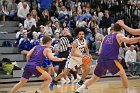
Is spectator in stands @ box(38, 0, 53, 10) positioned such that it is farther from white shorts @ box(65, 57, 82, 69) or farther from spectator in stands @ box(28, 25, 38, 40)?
white shorts @ box(65, 57, 82, 69)

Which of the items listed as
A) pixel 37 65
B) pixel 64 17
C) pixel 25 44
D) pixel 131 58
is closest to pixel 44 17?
pixel 64 17

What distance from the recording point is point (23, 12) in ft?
60.0

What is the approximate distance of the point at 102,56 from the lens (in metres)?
9.39

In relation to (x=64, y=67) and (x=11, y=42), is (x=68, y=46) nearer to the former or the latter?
(x=64, y=67)

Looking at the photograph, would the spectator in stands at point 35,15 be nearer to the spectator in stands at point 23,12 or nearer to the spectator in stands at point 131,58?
the spectator in stands at point 23,12

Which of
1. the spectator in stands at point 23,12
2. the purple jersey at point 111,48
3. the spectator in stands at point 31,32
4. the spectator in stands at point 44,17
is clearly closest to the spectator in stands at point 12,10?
the spectator in stands at point 23,12

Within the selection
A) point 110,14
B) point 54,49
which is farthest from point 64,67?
point 110,14

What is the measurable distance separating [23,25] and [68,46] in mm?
4983

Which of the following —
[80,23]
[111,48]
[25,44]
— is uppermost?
[80,23]

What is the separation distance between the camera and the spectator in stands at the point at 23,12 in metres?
18.1

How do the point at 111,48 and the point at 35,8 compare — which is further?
the point at 35,8

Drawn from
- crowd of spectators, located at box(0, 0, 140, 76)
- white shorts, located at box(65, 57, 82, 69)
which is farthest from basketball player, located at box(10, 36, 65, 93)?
Result: crowd of spectators, located at box(0, 0, 140, 76)

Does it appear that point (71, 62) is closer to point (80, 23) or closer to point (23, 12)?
point (80, 23)

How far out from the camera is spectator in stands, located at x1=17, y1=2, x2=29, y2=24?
18141mm
